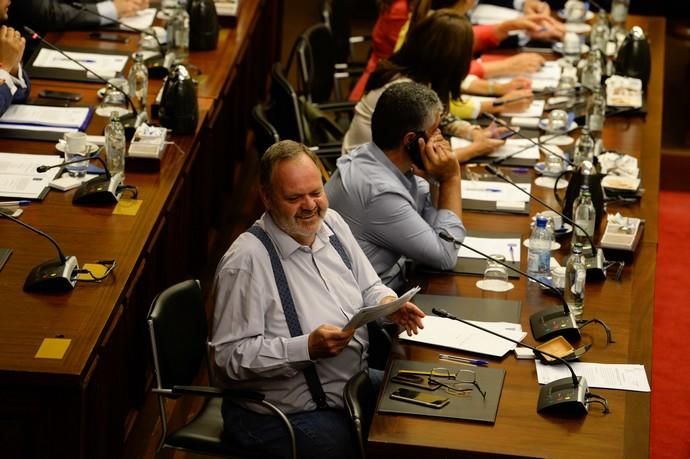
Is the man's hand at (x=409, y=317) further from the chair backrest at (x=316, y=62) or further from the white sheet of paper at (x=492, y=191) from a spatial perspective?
the chair backrest at (x=316, y=62)

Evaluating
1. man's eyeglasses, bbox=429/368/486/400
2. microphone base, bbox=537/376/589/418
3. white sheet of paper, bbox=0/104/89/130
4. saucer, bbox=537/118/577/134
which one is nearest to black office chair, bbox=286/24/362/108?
saucer, bbox=537/118/577/134

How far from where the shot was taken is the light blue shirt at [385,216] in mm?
3750

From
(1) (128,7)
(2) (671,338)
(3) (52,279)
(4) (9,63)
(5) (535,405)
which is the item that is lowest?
(2) (671,338)

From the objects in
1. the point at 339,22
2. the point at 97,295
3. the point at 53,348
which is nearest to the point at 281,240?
the point at 97,295

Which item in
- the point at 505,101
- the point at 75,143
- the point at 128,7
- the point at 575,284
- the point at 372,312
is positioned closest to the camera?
the point at 372,312

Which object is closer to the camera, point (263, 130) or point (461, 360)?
point (461, 360)

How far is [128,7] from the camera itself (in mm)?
5922

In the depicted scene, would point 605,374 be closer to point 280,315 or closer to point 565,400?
point 565,400

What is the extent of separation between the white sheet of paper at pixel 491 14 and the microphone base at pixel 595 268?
2809 mm

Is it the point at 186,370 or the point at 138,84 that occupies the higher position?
the point at 138,84

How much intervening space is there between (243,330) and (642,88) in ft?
10.2

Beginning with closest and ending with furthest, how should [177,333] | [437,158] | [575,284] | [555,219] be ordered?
[177,333], [575,284], [437,158], [555,219]

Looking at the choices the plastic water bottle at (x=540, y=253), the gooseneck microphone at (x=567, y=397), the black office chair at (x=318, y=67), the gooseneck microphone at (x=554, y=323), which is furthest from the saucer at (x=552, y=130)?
the gooseneck microphone at (x=567, y=397)

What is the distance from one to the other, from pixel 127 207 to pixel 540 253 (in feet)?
4.27
